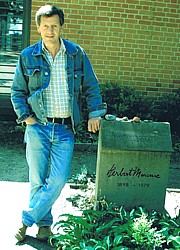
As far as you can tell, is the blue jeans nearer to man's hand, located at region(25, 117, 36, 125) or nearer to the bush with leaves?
man's hand, located at region(25, 117, 36, 125)

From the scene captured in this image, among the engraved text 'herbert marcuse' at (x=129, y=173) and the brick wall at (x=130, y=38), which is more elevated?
the brick wall at (x=130, y=38)

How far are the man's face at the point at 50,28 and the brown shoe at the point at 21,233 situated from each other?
1.69 m

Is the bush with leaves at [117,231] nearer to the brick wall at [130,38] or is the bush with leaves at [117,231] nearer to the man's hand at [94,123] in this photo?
the man's hand at [94,123]

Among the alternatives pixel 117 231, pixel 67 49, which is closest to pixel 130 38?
pixel 67 49

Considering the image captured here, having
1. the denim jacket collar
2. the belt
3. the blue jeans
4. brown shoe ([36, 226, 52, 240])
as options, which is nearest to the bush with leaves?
brown shoe ([36, 226, 52, 240])

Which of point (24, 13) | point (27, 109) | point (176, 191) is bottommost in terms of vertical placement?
point (176, 191)

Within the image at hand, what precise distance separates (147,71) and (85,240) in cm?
528

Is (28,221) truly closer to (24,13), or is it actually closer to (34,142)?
(34,142)

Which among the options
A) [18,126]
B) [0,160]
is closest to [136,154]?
[0,160]

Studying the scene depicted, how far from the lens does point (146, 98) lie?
8.69 m

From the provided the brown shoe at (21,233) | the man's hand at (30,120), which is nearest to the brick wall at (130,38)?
the man's hand at (30,120)

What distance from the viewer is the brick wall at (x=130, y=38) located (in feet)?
27.8

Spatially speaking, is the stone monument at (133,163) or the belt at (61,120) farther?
the stone monument at (133,163)

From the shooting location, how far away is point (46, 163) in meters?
4.38
